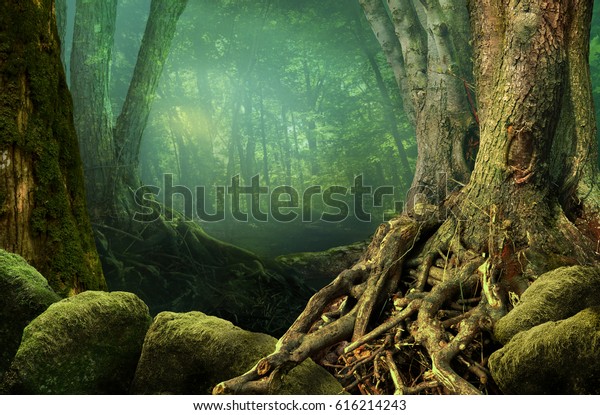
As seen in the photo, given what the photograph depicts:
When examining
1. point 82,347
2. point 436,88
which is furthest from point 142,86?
point 82,347

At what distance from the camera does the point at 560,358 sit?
241 cm

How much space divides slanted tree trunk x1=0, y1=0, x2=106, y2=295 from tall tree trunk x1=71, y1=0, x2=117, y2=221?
13.8ft

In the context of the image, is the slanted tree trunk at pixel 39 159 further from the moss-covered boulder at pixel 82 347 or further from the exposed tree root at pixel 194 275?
the exposed tree root at pixel 194 275

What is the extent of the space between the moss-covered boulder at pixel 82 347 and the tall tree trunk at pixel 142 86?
18.5ft

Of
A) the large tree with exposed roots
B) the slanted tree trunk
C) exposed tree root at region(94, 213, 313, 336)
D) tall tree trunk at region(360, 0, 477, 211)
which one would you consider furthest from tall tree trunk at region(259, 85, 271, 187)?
the slanted tree trunk

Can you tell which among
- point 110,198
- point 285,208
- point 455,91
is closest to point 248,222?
point 285,208

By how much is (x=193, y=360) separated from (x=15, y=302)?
0.94 metres

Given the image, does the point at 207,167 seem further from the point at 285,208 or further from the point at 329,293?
the point at 329,293

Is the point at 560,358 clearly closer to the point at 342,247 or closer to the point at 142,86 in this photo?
the point at 342,247

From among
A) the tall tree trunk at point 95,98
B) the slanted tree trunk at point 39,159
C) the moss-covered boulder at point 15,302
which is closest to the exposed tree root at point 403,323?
the moss-covered boulder at point 15,302

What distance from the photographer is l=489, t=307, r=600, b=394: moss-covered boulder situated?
7.83 ft

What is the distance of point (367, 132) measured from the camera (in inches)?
484

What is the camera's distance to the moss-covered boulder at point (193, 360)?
2760mm

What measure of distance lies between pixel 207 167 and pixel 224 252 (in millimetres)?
6465
